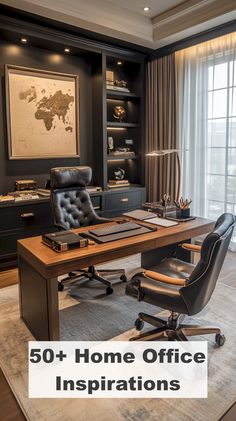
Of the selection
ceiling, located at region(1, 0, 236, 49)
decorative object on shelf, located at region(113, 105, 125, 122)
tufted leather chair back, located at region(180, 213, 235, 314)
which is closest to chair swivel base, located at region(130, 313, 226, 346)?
tufted leather chair back, located at region(180, 213, 235, 314)

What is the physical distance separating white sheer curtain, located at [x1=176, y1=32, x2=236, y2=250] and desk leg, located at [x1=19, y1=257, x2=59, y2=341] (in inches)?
105

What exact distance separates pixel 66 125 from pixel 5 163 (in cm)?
98

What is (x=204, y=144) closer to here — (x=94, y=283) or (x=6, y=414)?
(x=94, y=283)

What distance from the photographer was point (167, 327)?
7.03ft

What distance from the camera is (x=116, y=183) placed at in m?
4.71

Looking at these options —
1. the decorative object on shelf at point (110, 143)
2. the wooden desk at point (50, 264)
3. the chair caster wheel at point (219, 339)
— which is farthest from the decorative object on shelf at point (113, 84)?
the chair caster wheel at point (219, 339)

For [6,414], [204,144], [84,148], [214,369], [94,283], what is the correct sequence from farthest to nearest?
[84,148]
[204,144]
[94,283]
[214,369]
[6,414]

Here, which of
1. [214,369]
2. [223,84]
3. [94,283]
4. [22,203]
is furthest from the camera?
[223,84]

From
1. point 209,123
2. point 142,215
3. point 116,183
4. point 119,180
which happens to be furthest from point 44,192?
point 209,123

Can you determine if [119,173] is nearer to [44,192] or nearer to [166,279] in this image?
[44,192]

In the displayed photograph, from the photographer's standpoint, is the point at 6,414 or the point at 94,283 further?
the point at 94,283

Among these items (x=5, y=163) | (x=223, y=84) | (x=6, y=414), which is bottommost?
(x=6, y=414)

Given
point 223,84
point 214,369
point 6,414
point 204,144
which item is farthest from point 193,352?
point 223,84

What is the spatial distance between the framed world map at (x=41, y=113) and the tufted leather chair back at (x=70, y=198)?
106 cm
